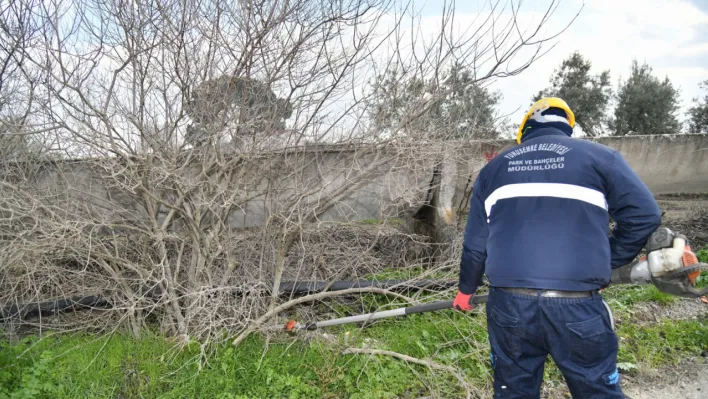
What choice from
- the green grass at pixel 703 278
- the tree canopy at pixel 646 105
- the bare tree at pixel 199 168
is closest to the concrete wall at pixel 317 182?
the bare tree at pixel 199 168

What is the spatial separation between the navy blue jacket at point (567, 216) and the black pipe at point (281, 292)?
148 centimetres

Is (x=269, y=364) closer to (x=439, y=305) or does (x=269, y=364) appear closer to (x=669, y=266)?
(x=439, y=305)

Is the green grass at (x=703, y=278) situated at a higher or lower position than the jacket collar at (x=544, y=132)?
lower

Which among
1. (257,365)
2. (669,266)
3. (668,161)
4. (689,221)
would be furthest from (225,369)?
(668,161)

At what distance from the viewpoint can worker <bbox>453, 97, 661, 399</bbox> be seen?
2254mm

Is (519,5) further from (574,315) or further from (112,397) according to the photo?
(112,397)

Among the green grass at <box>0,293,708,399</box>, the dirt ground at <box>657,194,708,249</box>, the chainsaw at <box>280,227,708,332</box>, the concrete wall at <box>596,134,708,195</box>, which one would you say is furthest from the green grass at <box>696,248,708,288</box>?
the concrete wall at <box>596,134,708,195</box>

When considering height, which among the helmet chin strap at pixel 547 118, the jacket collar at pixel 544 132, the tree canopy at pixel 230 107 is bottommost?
the jacket collar at pixel 544 132

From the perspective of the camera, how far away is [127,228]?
3898mm

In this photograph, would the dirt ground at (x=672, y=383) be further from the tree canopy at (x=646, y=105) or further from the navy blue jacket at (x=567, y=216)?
the tree canopy at (x=646, y=105)

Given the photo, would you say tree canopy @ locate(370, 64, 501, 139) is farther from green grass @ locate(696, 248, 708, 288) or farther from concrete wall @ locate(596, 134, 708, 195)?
concrete wall @ locate(596, 134, 708, 195)

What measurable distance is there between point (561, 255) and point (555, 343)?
1.38 feet

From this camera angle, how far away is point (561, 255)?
2289mm

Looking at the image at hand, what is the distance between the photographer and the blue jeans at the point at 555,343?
7.30 feet
